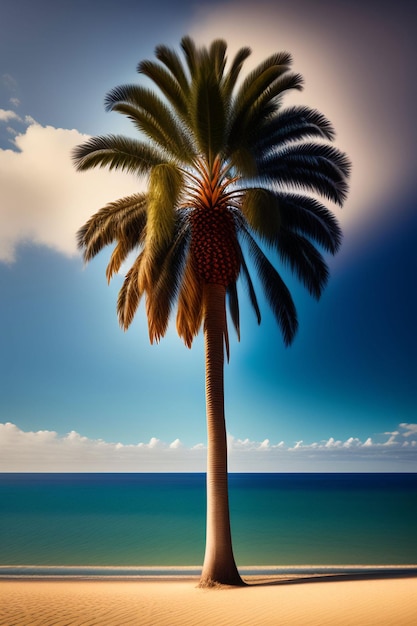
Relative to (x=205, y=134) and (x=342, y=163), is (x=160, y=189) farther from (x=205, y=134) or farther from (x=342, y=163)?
(x=342, y=163)

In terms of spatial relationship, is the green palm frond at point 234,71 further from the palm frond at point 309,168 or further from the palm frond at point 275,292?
the palm frond at point 275,292

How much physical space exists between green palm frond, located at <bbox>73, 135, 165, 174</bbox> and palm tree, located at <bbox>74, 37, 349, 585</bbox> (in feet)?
0.09

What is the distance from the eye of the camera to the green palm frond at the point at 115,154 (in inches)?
620

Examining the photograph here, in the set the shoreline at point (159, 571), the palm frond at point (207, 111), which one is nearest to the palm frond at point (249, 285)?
the palm frond at point (207, 111)

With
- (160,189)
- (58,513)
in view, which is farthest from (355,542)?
(58,513)

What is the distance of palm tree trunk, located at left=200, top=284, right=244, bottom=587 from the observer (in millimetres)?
14359

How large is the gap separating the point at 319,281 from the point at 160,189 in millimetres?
6244

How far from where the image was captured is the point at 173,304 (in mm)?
16328

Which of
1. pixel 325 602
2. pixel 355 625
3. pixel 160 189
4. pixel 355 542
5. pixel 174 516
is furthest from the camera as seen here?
pixel 174 516

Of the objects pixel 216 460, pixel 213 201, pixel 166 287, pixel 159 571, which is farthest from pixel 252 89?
pixel 159 571

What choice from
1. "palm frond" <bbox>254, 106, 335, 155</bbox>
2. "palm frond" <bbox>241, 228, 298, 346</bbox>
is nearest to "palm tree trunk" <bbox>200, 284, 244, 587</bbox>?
"palm frond" <bbox>241, 228, 298, 346</bbox>

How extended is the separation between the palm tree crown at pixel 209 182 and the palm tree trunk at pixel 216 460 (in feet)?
3.04

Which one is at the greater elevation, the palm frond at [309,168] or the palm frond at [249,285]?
the palm frond at [309,168]

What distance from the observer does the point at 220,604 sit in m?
11.7
